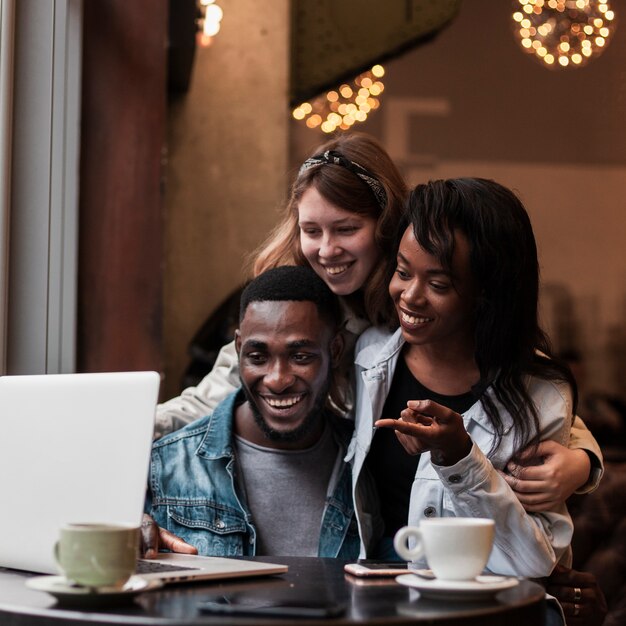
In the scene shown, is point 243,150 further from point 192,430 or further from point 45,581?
point 45,581

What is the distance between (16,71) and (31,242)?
0.38 m

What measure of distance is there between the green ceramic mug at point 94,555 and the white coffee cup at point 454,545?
32 cm

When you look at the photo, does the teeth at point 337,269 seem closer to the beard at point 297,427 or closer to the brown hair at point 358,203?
the brown hair at point 358,203

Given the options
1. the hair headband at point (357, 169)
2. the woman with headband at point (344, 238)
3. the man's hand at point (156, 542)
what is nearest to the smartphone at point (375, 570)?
the man's hand at point (156, 542)

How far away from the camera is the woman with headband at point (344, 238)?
7.21 ft

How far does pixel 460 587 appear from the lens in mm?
1211

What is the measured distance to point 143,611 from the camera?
1.12 metres

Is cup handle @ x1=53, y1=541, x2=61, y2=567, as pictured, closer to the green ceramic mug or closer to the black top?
the green ceramic mug

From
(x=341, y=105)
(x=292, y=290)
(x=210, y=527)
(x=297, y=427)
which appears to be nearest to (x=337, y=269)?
(x=292, y=290)

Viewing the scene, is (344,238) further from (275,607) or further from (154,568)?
(275,607)

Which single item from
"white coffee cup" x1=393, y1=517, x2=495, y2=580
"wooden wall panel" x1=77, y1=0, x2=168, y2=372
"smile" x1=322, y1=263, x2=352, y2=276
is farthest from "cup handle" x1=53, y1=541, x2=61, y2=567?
"wooden wall panel" x1=77, y1=0, x2=168, y2=372

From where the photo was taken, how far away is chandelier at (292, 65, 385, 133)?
18.7 feet

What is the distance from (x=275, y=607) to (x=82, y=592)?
0.69ft

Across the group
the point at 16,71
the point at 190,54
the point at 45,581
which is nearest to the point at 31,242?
the point at 16,71
